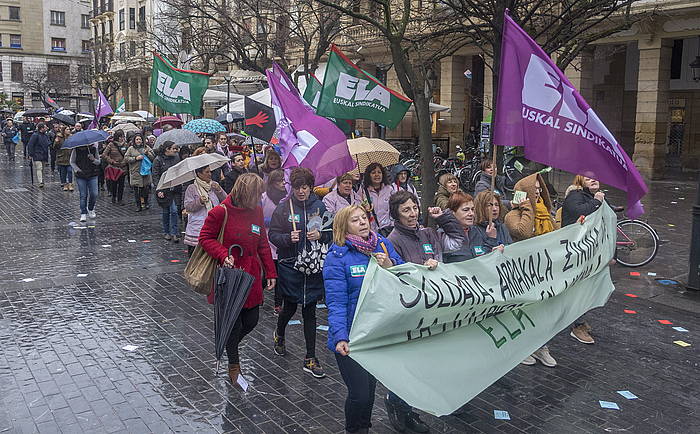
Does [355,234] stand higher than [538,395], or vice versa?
[355,234]

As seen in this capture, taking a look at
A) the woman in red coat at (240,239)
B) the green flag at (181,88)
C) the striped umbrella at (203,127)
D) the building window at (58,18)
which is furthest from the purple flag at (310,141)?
the building window at (58,18)

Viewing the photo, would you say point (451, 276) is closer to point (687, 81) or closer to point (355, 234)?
point (355, 234)

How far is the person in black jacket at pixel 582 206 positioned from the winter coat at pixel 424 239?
2008 millimetres

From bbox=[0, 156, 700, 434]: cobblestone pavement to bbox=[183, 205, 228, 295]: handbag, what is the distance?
2.80 ft

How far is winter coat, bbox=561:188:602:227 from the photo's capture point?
274 inches

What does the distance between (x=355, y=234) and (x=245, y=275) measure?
1.30 meters

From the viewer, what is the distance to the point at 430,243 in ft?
17.5

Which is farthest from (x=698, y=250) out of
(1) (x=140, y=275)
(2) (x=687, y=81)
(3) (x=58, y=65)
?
(3) (x=58, y=65)

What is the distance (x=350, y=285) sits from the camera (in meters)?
4.47

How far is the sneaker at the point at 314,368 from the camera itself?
5895mm

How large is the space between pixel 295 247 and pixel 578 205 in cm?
305

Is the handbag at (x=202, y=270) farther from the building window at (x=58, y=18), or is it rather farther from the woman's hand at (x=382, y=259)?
the building window at (x=58, y=18)

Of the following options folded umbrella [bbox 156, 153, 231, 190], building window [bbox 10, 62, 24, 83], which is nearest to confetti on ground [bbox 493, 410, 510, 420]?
folded umbrella [bbox 156, 153, 231, 190]

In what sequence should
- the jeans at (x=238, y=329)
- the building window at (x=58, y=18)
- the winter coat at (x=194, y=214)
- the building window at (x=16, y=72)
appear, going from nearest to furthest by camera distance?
1. the jeans at (x=238, y=329)
2. the winter coat at (x=194, y=214)
3. the building window at (x=16, y=72)
4. the building window at (x=58, y=18)
